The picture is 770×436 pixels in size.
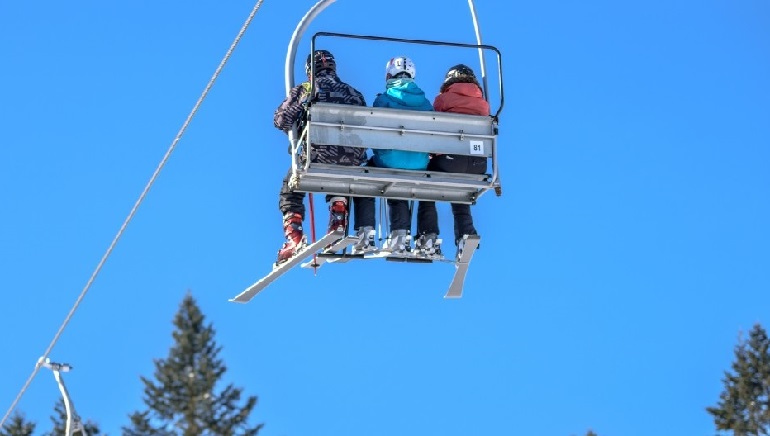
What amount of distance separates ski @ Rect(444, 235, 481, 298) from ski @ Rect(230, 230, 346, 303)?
1416 mm

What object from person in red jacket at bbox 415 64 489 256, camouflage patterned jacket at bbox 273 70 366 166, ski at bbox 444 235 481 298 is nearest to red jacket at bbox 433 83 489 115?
person in red jacket at bbox 415 64 489 256

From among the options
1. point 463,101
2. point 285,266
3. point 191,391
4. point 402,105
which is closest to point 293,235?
point 285,266

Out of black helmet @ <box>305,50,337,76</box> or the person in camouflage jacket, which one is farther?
black helmet @ <box>305,50,337,76</box>

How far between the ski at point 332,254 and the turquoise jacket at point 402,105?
0.84 metres

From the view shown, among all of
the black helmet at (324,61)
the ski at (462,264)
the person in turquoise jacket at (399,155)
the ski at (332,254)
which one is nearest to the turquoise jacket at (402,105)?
the person in turquoise jacket at (399,155)

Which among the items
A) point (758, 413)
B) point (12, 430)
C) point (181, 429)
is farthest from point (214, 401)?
point (758, 413)

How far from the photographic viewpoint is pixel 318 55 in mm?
20766

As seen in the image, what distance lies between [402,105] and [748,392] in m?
23.3

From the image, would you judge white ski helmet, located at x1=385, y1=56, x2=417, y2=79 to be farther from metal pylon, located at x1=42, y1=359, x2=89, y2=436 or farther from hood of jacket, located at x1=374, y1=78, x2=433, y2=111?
metal pylon, located at x1=42, y1=359, x2=89, y2=436

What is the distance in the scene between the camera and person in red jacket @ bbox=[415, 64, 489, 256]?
20531 mm

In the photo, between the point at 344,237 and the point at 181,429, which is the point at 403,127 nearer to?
the point at 344,237

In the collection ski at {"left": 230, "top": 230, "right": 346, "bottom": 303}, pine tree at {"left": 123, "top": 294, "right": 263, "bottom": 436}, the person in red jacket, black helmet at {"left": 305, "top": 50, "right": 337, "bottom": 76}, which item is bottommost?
ski at {"left": 230, "top": 230, "right": 346, "bottom": 303}

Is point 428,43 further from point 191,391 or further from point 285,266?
point 191,391

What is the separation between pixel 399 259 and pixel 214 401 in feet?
59.4
